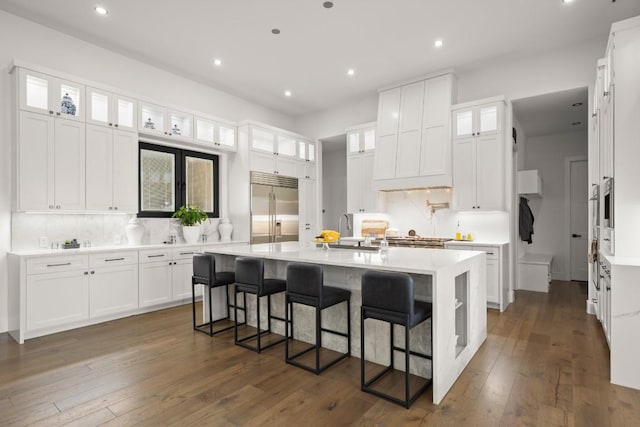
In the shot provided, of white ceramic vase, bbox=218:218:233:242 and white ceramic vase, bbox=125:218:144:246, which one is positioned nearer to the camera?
white ceramic vase, bbox=125:218:144:246

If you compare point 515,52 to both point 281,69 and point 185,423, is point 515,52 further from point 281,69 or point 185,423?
Result: point 185,423

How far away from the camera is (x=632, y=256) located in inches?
114

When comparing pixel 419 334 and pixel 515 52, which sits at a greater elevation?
pixel 515 52

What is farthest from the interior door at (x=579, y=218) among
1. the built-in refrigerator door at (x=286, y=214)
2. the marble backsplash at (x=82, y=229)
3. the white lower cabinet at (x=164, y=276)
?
the marble backsplash at (x=82, y=229)

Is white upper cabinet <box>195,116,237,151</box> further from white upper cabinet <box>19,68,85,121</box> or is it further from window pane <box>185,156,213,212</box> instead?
white upper cabinet <box>19,68,85,121</box>

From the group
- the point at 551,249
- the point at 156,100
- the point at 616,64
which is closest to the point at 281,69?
the point at 156,100

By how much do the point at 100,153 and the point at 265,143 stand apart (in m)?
2.80

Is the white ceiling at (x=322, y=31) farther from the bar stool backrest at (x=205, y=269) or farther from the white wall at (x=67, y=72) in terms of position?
the bar stool backrest at (x=205, y=269)

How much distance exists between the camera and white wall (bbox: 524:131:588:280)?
699cm

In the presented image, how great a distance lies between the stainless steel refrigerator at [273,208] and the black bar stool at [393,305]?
12.8 ft

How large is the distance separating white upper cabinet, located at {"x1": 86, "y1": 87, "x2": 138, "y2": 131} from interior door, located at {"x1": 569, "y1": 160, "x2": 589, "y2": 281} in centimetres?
796

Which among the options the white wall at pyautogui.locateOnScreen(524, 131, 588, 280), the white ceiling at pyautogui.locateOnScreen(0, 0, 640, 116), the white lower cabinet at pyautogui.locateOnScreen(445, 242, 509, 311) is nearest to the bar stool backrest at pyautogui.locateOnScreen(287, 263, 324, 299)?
the white ceiling at pyautogui.locateOnScreen(0, 0, 640, 116)

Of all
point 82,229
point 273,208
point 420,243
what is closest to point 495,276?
point 420,243

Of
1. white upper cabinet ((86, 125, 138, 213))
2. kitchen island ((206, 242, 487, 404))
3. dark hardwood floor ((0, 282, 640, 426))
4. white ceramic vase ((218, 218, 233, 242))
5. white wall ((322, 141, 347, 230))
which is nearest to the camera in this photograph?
dark hardwood floor ((0, 282, 640, 426))
